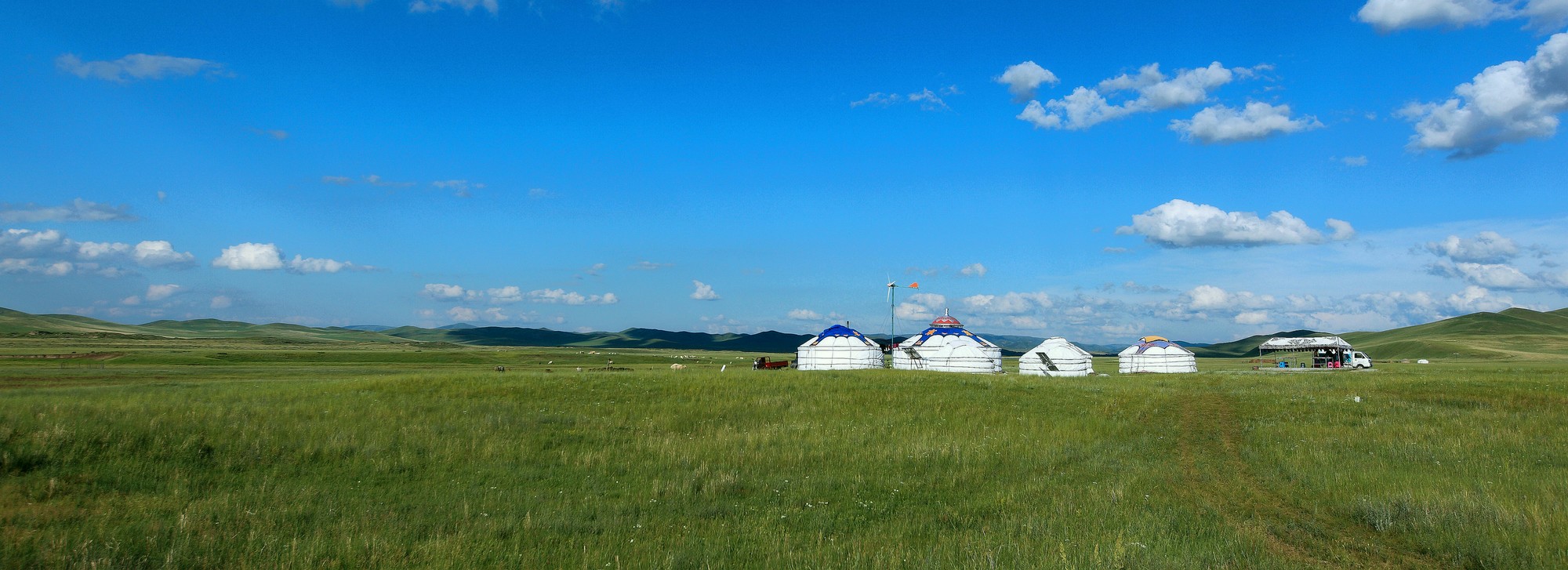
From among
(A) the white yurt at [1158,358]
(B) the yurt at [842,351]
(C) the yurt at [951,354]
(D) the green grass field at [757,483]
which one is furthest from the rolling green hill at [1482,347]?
(D) the green grass field at [757,483]

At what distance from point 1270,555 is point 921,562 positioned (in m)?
4.71

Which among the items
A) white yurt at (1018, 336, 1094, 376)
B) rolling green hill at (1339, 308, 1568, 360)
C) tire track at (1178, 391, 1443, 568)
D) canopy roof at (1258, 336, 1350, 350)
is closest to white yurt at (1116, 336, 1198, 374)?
white yurt at (1018, 336, 1094, 376)

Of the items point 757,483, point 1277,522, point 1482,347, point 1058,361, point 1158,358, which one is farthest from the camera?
point 1482,347

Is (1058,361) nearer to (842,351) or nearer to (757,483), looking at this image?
(842,351)

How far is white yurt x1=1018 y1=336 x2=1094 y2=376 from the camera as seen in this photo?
6506cm

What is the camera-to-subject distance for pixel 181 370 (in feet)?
205

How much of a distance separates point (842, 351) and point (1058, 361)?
21.2m

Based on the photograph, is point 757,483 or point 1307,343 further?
point 1307,343

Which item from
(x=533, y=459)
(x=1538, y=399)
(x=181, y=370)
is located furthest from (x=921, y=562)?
(x=181, y=370)

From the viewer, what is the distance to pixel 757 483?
1537 centimetres

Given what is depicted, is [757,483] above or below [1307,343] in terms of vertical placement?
below

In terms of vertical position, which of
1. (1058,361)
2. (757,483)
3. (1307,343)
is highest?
(1307,343)

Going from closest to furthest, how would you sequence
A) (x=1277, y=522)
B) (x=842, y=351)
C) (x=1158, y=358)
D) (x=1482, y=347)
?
(x=1277, y=522) → (x=842, y=351) → (x=1158, y=358) → (x=1482, y=347)

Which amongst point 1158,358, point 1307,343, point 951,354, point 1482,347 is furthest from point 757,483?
point 1482,347
